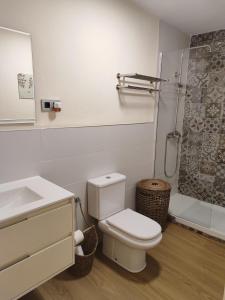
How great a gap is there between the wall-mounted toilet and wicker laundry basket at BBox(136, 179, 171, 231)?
14.3 inches

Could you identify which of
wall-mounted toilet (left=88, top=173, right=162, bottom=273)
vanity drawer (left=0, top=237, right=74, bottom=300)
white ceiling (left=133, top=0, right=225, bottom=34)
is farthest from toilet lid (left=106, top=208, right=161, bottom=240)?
white ceiling (left=133, top=0, right=225, bottom=34)

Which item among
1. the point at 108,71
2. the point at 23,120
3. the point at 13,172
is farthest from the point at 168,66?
the point at 13,172

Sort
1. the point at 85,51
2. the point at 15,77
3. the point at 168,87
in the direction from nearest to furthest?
1. the point at 15,77
2. the point at 85,51
3. the point at 168,87

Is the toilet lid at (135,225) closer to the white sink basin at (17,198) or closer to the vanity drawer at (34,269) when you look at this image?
the vanity drawer at (34,269)

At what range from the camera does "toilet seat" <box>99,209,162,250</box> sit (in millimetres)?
1757

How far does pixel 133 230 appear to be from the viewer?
1822 millimetres

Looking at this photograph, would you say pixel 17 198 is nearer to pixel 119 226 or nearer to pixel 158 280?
pixel 119 226

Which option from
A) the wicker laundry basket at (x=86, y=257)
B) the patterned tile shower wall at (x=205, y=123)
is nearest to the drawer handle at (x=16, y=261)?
the wicker laundry basket at (x=86, y=257)

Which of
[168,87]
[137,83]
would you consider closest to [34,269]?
[137,83]

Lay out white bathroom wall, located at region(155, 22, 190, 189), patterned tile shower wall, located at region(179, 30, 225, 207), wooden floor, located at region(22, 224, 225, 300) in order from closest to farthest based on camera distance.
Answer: wooden floor, located at region(22, 224, 225, 300) < white bathroom wall, located at region(155, 22, 190, 189) < patterned tile shower wall, located at region(179, 30, 225, 207)

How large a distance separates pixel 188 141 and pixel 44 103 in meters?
2.24

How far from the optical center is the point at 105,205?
2.02 metres

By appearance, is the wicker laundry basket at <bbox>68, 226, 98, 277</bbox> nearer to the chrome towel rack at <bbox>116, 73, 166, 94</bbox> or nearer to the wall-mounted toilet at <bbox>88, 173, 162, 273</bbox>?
the wall-mounted toilet at <bbox>88, 173, 162, 273</bbox>

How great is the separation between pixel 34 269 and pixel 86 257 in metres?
0.65
